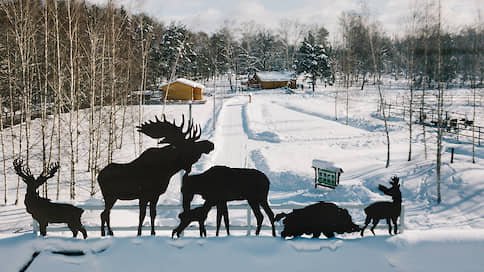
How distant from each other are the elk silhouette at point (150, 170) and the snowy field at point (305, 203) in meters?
0.69

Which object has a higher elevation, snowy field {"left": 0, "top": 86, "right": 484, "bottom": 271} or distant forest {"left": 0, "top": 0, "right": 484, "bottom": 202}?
distant forest {"left": 0, "top": 0, "right": 484, "bottom": 202}

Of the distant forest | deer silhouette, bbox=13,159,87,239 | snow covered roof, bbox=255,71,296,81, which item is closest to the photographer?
deer silhouette, bbox=13,159,87,239

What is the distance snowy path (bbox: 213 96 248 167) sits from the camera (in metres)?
15.4

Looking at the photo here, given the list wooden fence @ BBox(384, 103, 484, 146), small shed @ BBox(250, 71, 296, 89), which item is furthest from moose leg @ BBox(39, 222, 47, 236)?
small shed @ BBox(250, 71, 296, 89)

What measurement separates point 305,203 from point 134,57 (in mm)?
13083

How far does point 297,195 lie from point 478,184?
278 inches

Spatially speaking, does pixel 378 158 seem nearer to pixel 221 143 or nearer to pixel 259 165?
pixel 259 165

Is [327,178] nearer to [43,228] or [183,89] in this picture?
[43,228]

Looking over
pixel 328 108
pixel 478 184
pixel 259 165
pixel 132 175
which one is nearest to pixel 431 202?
pixel 478 184

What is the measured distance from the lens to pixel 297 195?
1154 centimetres

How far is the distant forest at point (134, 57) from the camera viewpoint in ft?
34.2

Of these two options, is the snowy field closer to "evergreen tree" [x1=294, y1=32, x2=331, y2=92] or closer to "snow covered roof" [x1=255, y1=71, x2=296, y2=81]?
"evergreen tree" [x1=294, y1=32, x2=331, y2=92]

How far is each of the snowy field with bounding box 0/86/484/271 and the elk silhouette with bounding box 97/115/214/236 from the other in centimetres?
69

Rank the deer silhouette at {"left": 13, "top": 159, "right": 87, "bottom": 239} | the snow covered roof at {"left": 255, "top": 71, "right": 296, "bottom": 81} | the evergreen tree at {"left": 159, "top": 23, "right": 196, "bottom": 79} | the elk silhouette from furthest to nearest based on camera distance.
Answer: the snow covered roof at {"left": 255, "top": 71, "right": 296, "bottom": 81}, the evergreen tree at {"left": 159, "top": 23, "right": 196, "bottom": 79}, the elk silhouette, the deer silhouette at {"left": 13, "top": 159, "right": 87, "bottom": 239}
